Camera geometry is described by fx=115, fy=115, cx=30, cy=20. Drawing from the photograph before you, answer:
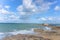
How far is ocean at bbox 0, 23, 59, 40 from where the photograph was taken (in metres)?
1.99

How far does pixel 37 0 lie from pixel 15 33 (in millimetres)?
701

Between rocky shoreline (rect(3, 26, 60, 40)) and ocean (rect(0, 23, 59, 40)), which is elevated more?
ocean (rect(0, 23, 59, 40))

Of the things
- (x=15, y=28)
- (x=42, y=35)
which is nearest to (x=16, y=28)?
(x=15, y=28)

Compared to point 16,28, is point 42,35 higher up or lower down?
lower down

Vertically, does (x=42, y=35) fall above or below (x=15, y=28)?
below

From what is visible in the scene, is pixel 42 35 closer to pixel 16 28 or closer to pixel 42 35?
pixel 42 35

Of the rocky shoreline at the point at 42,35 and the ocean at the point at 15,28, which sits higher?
the ocean at the point at 15,28

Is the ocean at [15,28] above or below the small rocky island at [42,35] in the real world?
above

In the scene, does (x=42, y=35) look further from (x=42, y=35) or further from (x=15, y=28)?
(x=15, y=28)

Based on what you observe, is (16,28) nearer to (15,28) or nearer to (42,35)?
(15,28)

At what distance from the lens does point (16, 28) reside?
2.01 meters

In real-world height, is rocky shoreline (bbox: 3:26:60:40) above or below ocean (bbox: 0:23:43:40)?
below

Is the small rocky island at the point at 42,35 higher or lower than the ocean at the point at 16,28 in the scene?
lower

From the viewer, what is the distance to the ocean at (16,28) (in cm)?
199
